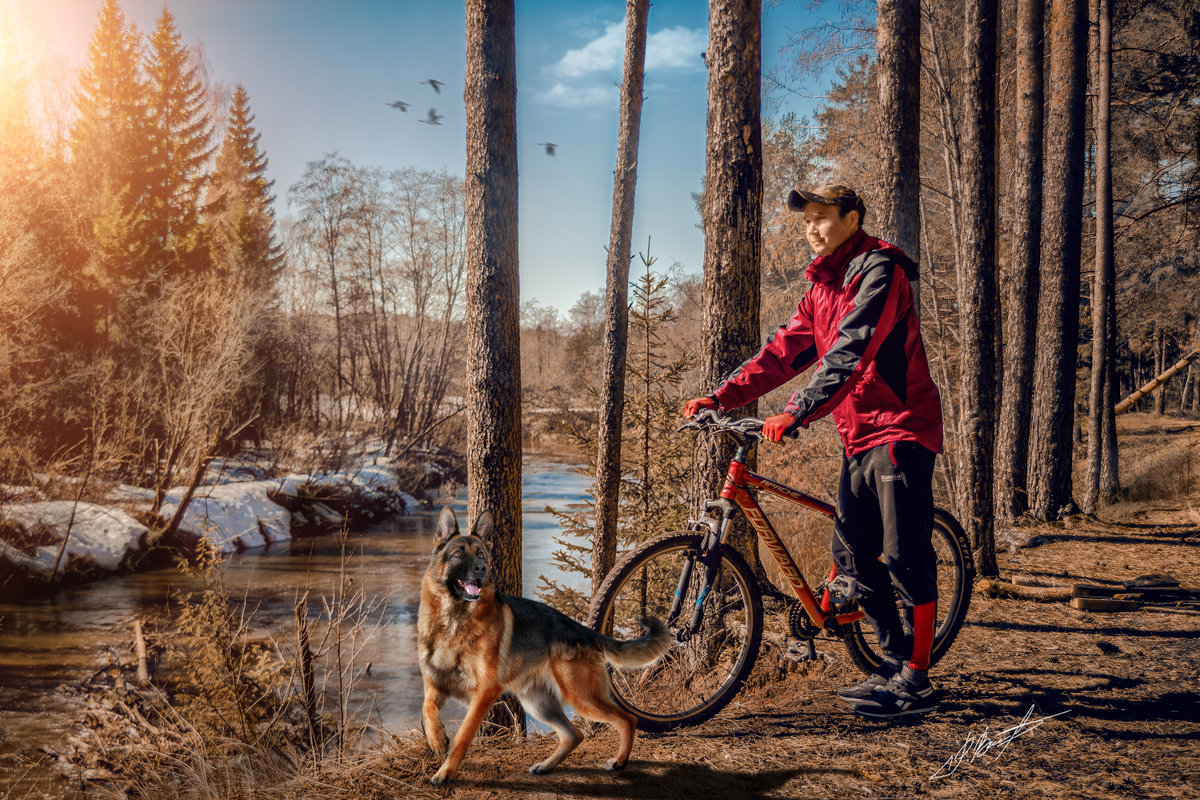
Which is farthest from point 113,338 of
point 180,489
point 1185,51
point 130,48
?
point 1185,51

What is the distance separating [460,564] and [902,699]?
243cm

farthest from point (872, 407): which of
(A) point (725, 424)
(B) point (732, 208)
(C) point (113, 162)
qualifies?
(C) point (113, 162)

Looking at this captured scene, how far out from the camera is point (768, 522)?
3611 millimetres

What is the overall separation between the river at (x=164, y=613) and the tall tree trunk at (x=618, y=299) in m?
1.80

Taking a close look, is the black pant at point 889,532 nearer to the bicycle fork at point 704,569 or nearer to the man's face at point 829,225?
the bicycle fork at point 704,569

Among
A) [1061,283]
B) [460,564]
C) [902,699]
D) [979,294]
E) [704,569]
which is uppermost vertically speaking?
[1061,283]

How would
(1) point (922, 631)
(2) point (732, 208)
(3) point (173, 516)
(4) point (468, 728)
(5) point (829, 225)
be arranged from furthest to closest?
1. (3) point (173, 516)
2. (2) point (732, 208)
3. (1) point (922, 631)
4. (5) point (829, 225)
5. (4) point (468, 728)

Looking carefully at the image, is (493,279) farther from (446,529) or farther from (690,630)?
(690,630)

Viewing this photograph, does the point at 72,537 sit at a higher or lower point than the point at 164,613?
higher

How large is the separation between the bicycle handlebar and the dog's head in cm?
110

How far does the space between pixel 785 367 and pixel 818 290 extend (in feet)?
1.39

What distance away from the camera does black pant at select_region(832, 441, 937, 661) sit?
10.8 ft
